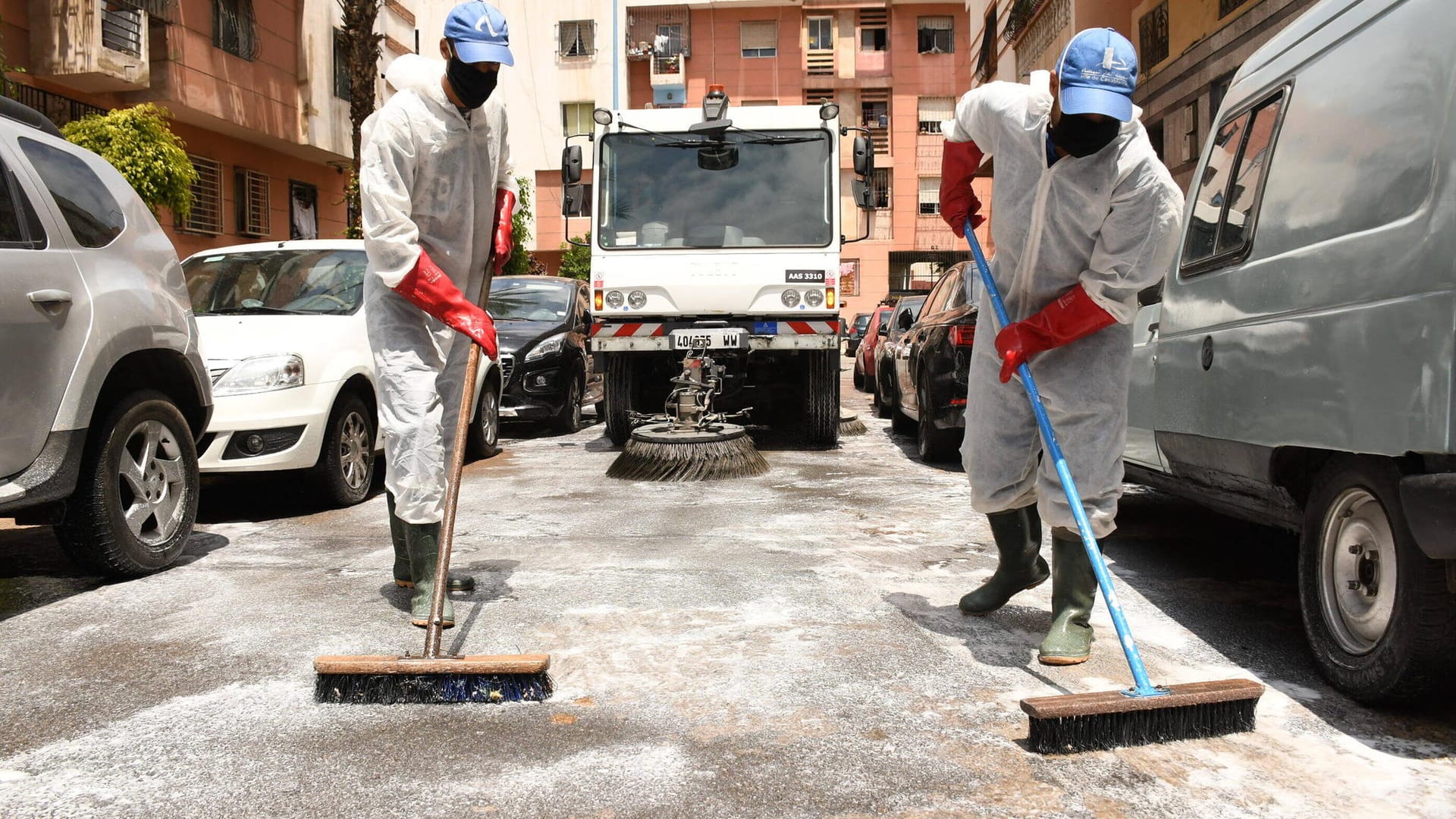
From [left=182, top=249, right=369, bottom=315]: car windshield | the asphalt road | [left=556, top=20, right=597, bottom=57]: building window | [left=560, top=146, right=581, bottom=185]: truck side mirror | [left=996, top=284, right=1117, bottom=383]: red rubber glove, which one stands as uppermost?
[left=556, top=20, right=597, bottom=57]: building window

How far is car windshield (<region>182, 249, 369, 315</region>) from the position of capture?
273 inches

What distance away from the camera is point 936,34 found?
41.6m

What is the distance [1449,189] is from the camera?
2625mm

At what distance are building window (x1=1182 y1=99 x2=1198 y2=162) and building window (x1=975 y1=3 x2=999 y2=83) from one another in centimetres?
1091

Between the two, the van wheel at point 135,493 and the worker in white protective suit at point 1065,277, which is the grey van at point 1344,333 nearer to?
the worker in white protective suit at point 1065,277

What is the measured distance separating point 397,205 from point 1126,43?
89.7 inches

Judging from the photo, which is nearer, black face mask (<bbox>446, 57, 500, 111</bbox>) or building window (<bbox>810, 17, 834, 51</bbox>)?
black face mask (<bbox>446, 57, 500, 111</bbox>)

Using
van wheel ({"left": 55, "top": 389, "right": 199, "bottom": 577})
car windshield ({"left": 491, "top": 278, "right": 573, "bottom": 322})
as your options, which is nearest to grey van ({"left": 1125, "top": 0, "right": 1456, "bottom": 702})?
van wheel ({"left": 55, "top": 389, "right": 199, "bottom": 577})

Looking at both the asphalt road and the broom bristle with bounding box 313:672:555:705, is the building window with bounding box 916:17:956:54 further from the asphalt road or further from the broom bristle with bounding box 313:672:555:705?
the broom bristle with bounding box 313:672:555:705

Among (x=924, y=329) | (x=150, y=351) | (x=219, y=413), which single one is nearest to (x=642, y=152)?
(x=924, y=329)

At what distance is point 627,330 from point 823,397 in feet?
5.57

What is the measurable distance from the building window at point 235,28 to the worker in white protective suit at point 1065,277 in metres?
18.7

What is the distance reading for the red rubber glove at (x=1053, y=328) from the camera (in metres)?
3.41

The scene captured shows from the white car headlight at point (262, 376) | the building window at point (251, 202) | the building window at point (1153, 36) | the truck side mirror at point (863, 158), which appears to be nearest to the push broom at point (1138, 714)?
the white car headlight at point (262, 376)
